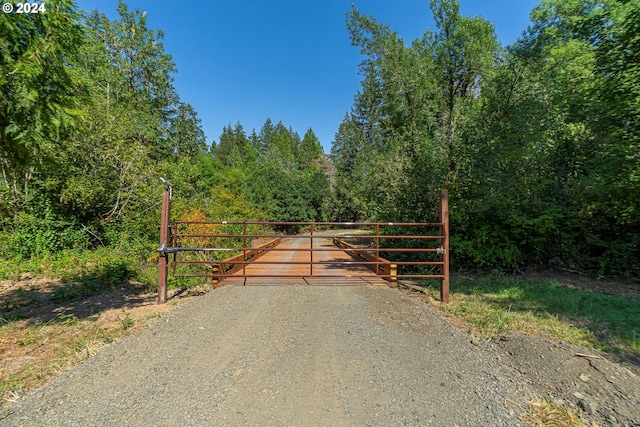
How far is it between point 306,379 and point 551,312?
14.0 ft

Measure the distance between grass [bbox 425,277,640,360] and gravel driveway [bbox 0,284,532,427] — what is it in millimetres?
791

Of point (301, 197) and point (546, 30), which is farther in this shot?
point (301, 197)

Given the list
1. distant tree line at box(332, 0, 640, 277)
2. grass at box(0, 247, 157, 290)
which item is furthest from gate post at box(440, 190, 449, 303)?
grass at box(0, 247, 157, 290)

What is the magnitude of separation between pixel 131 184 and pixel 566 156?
13294 millimetres

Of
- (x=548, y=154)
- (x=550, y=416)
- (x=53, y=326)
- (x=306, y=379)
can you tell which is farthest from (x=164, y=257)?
(x=548, y=154)

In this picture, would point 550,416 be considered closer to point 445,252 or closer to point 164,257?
point 445,252

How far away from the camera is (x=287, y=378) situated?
2.69 metres

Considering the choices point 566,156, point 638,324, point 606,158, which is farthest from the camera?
point 566,156

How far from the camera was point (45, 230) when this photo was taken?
8.98 m

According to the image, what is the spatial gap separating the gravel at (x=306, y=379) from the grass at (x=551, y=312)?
0.72 meters

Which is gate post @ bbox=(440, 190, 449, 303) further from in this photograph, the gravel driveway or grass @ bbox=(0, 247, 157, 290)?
grass @ bbox=(0, 247, 157, 290)

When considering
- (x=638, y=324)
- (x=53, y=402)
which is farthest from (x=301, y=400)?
(x=638, y=324)

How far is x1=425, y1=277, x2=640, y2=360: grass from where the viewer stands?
3.71m

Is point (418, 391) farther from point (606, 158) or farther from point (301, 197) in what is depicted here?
point (301, 197)
